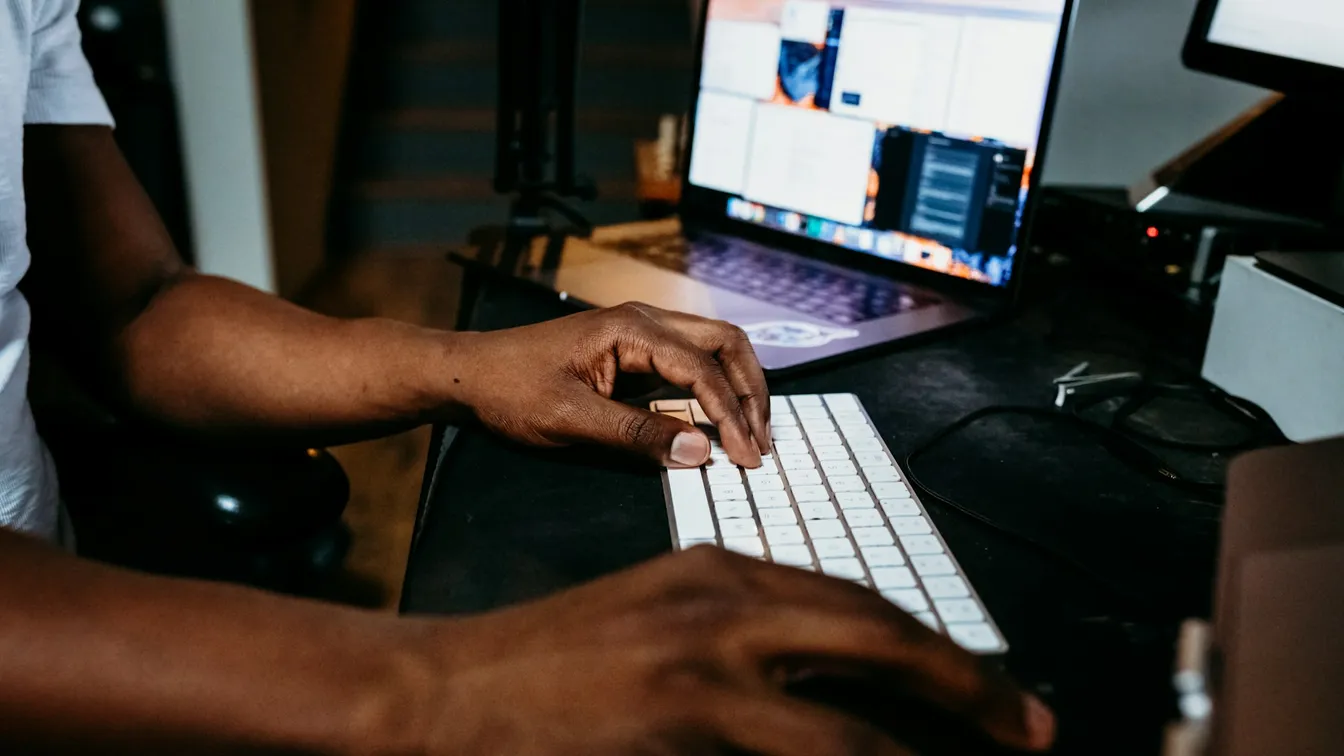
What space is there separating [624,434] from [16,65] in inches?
19.5

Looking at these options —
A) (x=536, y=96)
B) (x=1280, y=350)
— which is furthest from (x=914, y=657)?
(x=536, y=96)

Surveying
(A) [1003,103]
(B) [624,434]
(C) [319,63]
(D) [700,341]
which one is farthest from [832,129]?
(C) [319,63]

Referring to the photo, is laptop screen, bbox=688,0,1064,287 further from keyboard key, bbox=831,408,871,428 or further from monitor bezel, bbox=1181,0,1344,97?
keyboard key, bbox=831,408,871,428

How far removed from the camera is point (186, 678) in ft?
1.22

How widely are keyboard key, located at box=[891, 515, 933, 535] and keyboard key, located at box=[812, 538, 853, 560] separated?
3 centimetres

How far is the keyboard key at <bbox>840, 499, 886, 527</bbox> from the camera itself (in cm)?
51

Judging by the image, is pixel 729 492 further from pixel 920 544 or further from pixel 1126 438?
pixel 1126 438

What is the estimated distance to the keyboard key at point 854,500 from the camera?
53cm

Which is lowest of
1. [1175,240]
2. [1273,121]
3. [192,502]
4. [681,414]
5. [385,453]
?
[385,453]

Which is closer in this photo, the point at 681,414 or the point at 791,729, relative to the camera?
the point at 791,729

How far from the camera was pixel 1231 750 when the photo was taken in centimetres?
33

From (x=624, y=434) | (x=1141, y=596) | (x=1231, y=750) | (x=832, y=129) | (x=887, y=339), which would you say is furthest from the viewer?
(x=832, y=129)

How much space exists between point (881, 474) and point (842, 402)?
0.34 feet

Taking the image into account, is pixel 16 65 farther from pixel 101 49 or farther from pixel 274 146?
pixel 274 146
